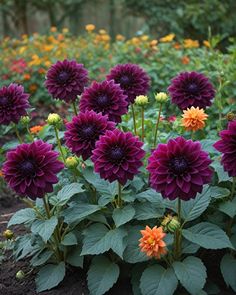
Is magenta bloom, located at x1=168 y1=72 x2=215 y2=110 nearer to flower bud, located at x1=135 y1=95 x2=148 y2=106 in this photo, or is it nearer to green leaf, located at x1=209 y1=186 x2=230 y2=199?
flower bud, located at x1=135 y1=95 x2=148 y2=106

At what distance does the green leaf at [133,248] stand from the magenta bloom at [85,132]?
0.36 metres

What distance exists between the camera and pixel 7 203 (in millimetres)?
3145

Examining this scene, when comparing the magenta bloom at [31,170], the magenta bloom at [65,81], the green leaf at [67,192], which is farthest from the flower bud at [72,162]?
the magenta bloom at [65,81]

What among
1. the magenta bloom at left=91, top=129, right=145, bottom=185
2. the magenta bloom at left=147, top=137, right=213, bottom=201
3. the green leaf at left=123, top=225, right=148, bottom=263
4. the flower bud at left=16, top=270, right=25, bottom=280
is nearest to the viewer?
the magenta bloom at left=147, top=137, right=213, bottom=201

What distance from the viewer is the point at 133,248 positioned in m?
1.94

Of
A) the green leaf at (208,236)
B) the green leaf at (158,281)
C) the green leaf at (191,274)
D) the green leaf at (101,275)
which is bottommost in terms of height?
the green leaf at (101,275)

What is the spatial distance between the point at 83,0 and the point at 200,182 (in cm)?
840

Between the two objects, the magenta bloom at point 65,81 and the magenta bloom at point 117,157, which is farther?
the magenta bloom at point 65,81

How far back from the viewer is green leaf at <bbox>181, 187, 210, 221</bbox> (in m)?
1.95

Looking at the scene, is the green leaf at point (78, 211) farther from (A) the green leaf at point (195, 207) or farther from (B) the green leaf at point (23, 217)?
(A) the green leaf at point (195, 207)

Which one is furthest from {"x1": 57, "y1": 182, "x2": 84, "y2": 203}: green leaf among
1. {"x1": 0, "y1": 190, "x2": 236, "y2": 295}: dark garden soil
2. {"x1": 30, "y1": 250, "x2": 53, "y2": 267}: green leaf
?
{"x1": 0, "y1": 190, "x2": 236, "y2": 295}: dark garden soil

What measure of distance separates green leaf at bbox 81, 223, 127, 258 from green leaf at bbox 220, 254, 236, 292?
41 cm

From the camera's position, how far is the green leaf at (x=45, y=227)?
1884 mm

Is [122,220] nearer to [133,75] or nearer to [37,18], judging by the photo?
[133,75]
